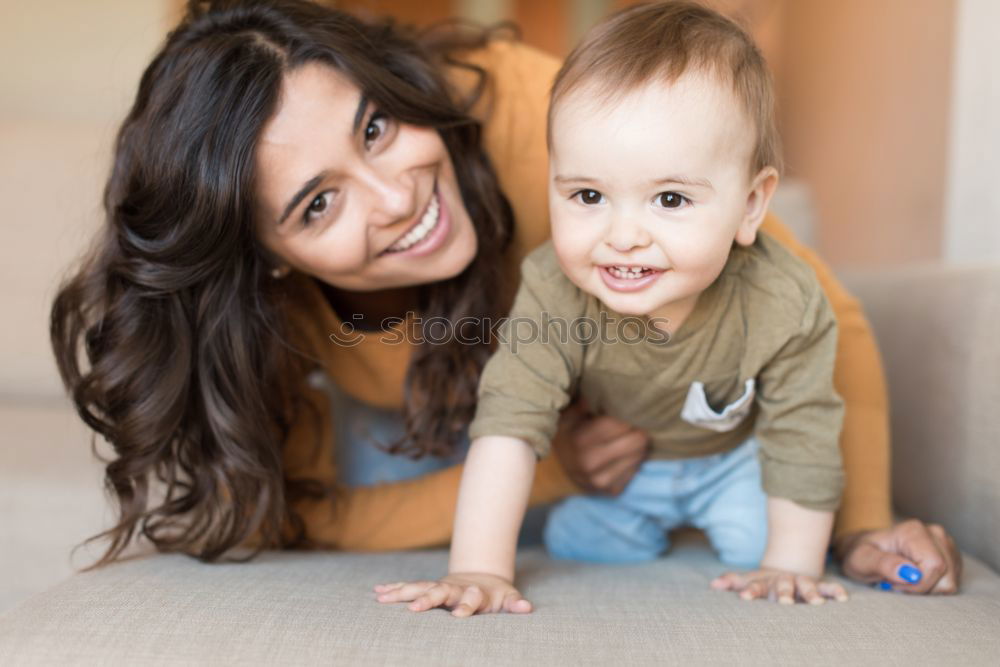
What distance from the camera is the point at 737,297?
3.52 ft

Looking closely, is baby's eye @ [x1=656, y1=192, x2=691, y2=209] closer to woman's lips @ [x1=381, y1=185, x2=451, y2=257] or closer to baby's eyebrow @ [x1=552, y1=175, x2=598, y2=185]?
baby's eyebrow @ [x1=552, y1=175, x2=598, y2=185]

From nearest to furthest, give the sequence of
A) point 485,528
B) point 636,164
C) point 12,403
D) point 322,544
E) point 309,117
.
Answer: point 636,164 → point 485,528 → point 309,117 → point 322,544 → point 12,403

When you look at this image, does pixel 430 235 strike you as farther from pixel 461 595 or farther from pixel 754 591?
pixel 754 591

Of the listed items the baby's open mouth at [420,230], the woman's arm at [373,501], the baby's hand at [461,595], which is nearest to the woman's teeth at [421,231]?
the baby's open mouth at [420,230]

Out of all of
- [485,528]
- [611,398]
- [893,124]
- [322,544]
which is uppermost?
[893,124]

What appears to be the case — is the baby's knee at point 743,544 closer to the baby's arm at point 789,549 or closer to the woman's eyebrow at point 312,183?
the baby's arm at point 789,549

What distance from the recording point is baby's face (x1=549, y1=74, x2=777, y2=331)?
89cm

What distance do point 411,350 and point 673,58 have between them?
64 cm

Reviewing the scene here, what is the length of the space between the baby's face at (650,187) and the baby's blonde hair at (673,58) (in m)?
0.01

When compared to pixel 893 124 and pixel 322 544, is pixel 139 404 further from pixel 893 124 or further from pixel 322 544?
pixel 893 124

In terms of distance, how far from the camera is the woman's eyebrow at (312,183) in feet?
3.67

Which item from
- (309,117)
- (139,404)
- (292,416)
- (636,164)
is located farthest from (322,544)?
(636,164)

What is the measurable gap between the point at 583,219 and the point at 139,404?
637mm

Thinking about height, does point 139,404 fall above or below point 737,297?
below
